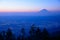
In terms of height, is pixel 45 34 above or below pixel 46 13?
below

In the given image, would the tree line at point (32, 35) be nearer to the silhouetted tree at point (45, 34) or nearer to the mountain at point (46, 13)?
the silhouetted tree at point (45, 34)

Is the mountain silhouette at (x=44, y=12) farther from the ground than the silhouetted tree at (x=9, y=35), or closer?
farther from the ground

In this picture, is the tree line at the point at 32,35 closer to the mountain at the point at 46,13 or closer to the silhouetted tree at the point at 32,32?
the silhouetted tree at the point at 32,32

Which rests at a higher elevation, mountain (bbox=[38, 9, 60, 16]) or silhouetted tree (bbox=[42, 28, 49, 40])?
mountain (bbox=[38, 9, 60, 16])

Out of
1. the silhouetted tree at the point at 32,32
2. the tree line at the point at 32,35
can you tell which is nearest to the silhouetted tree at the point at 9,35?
the tree line at the point at 32,35

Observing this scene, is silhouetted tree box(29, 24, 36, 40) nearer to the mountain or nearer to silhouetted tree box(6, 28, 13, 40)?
the mountain

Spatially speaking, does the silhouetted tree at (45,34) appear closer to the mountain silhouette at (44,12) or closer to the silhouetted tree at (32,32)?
the silhouetted tree at (32,32)

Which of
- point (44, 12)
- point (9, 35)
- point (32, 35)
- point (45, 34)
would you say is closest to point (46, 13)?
point (44, 12)

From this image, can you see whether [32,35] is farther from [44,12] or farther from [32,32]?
[44,12]

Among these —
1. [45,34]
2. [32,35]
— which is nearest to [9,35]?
[32,35]

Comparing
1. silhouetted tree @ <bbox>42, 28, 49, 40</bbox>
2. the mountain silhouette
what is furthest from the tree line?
the mountain silhouette

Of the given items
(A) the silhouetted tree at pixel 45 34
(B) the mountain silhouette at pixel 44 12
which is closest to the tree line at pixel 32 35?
(A) the silhouetted tree at pixel 45 34

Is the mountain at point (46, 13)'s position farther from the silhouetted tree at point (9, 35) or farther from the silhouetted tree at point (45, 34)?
the silhouetted tree at point (9, 35)
